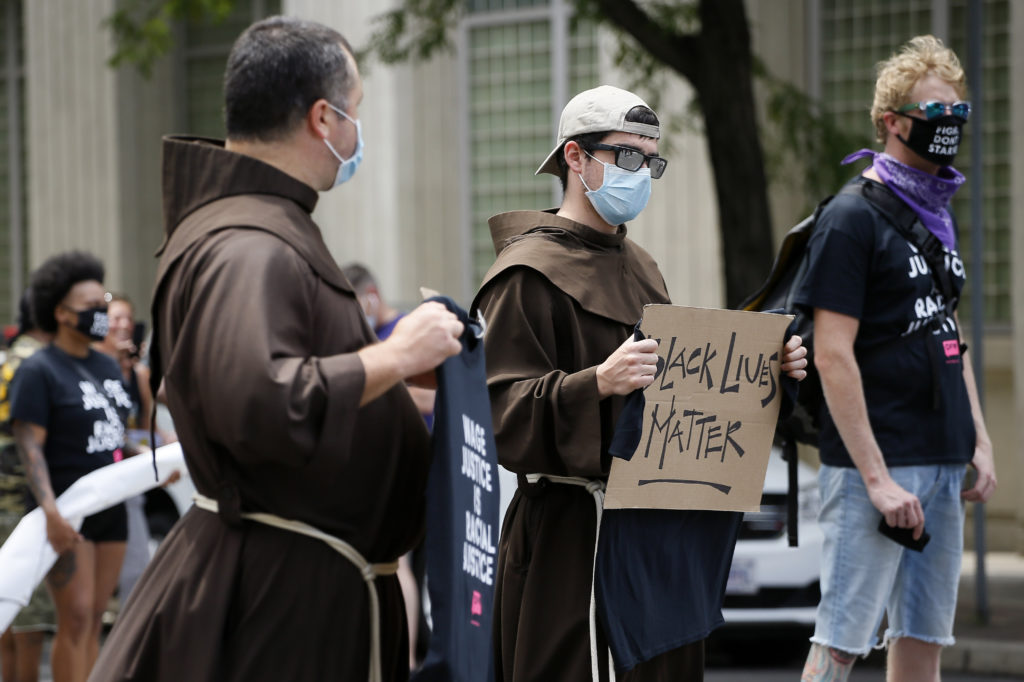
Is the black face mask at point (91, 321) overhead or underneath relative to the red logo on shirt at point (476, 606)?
overhead

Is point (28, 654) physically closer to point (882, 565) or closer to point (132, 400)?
point (132, 400)

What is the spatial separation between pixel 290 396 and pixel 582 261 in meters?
1.33

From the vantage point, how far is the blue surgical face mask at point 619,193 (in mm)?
3547

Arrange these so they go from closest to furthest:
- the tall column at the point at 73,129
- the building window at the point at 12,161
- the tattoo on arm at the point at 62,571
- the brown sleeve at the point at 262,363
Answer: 1. the brown sleeve at the point at 262,363
2. the tattoo on arm at the point at 62,571
3. the tall column at the point at 73,129
4. the building window at the point at 12,161

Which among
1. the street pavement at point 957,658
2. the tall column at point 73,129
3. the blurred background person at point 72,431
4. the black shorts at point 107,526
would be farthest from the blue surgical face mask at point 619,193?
the tall column at point 73,129

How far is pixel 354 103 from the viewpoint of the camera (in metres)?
2.70

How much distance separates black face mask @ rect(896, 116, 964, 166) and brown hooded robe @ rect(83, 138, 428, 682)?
7.38 feet

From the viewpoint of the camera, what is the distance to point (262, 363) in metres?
2.32

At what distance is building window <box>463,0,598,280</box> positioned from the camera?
13000mm

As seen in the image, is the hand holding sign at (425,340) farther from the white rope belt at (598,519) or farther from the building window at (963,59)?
the building window at (963,59)

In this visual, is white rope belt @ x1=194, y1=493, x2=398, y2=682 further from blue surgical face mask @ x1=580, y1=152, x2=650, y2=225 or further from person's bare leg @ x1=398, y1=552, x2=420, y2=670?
person's bare leg @ x1=398, y1=552, x2=420, y2=670

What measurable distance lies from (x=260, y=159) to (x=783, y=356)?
1584 millimetres

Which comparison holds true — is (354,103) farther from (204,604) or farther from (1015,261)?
(1015,261)

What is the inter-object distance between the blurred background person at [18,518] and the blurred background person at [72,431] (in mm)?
221
